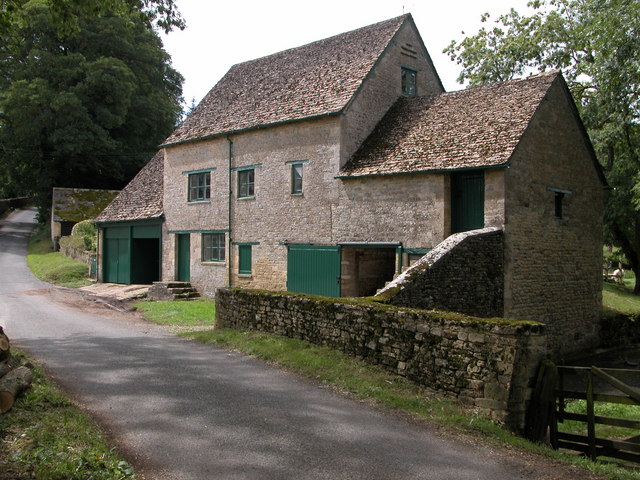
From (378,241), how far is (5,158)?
118 feet

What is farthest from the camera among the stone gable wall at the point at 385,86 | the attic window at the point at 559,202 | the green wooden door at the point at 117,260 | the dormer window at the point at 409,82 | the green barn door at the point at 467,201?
the green wooden door at the point at 117,260

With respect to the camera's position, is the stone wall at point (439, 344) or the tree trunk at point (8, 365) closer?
the tree trunk at point (8, 365)

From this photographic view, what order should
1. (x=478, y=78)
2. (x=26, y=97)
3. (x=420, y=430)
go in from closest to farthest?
(x=420, y=430)
(x=478, y=78)
(x=26, y=97)

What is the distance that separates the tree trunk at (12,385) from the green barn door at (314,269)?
11.5 meters

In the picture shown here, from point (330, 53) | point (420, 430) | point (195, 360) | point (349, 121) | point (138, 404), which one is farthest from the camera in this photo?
point (330, 53)

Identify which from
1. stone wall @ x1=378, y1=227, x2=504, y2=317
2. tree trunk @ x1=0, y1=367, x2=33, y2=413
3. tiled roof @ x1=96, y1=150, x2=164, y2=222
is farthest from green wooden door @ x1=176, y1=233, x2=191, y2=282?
tree trunk @ x1=0, y1=367, x2=33, y2=413

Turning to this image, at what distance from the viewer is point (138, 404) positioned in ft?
26.4

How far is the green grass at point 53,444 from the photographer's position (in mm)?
5414

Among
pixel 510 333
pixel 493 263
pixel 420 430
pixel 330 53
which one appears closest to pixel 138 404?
pixel 420 430

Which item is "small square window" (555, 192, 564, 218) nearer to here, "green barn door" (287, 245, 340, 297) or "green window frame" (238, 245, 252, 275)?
"green barn door" (287, 245, 340, 297)

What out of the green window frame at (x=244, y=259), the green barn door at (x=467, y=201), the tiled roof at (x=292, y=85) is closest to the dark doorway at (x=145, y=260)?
the tiled roof at (x=292, y=85)

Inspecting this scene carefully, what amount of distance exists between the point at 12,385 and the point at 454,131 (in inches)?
544

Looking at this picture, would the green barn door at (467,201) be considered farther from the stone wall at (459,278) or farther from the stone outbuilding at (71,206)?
the stone outbuilding at (71,206)

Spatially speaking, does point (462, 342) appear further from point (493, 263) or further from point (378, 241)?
point (378, 241)
